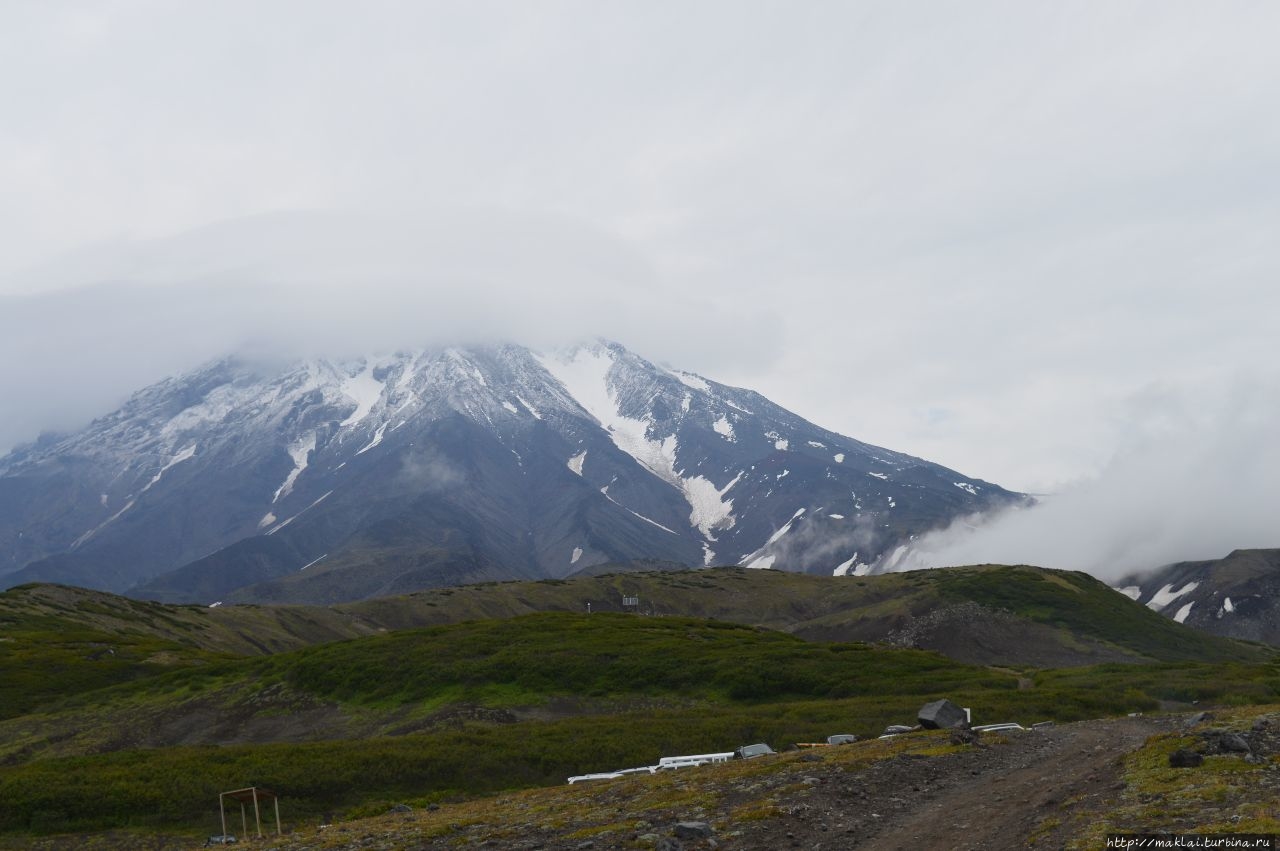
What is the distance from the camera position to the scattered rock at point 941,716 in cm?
4803

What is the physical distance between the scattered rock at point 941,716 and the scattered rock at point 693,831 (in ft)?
87.0

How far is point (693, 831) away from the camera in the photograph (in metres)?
25.3

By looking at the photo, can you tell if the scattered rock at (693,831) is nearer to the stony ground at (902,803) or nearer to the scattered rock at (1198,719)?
the stony ground at (902,803)

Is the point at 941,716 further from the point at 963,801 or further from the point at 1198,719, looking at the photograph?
the point at 963,801

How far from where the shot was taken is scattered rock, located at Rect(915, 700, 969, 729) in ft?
158

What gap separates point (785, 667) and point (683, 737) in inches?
1216

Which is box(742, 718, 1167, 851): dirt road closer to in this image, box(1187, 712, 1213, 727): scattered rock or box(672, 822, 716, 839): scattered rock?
box(672, 822, 716, 839): scattered rock

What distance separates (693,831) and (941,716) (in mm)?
27672

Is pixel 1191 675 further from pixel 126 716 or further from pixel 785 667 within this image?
pixel 126 716

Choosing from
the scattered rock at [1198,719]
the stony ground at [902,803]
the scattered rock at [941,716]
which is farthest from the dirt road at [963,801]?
the scattered rock at [941,716]

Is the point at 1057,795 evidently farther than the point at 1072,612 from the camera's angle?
No

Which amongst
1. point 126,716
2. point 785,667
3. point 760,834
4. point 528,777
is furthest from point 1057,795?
point 126,716

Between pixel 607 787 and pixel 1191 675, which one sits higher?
pixel 607 787

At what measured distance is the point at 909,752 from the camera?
36969 millimetres
